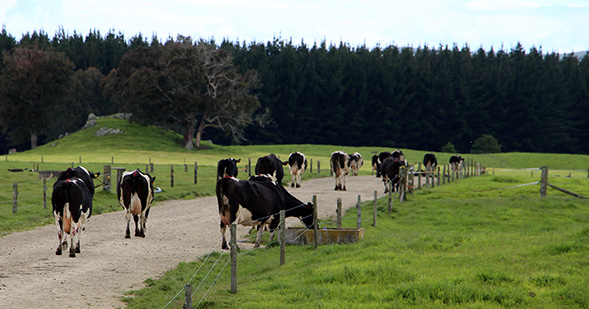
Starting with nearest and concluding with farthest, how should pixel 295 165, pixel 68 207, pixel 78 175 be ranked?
1. pixel 68 207
2. pixel 78 175
3. pixel 295 165

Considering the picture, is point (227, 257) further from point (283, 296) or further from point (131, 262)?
point (283, 296)

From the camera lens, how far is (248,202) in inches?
605

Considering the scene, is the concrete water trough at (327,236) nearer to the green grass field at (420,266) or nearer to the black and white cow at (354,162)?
the green grass field at (420,266)

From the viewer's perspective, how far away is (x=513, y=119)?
11975 centimetres

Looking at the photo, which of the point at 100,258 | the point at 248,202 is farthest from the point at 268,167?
the point at 100,258

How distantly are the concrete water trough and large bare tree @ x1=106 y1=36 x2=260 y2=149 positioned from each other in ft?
203

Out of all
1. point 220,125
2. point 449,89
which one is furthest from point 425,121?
point 220,125

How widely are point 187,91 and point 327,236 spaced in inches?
2541

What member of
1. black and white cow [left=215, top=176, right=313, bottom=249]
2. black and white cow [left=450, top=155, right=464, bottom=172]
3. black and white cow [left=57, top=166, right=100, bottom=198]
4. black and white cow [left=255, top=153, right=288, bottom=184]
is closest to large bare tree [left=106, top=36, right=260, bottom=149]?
black and white cow [left=450, top=155, right=464, bottom=172]

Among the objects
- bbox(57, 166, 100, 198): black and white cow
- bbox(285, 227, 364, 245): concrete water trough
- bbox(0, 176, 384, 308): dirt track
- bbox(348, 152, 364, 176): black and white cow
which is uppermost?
bbox(57, 166, 100, 198): black and white cow

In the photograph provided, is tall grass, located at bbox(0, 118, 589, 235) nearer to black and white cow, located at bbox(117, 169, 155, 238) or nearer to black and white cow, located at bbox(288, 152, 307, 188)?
black and white cow, located at bbox(288, 152, 307, 188)

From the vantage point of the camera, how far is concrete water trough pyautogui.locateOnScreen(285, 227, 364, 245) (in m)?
15.7

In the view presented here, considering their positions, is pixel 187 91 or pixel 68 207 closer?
pixel 68 207

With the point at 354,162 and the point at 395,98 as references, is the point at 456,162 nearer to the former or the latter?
the point at 354,162
